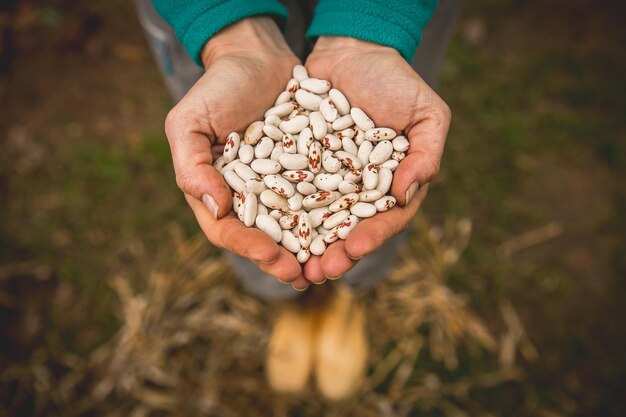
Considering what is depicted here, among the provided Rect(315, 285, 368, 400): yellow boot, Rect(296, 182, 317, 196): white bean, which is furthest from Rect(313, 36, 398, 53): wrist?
Rect(315, 285, 368, 400): yellow boot

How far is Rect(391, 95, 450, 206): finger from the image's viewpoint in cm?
135

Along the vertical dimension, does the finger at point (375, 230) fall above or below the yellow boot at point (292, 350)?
above

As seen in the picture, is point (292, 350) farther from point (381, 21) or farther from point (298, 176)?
point (381, 21)

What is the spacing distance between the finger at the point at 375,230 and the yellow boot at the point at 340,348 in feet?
2.74

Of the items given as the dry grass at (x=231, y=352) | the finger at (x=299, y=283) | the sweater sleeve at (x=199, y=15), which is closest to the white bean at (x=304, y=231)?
the finger at (x=299, y=283)

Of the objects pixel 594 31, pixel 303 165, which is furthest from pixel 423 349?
pixel 594 31

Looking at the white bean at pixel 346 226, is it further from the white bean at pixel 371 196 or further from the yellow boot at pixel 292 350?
the yellow boot at pixel 292 350

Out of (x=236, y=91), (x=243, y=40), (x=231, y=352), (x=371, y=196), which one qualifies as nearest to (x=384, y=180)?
(x=371, y=196)

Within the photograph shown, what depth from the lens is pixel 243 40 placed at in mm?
1518

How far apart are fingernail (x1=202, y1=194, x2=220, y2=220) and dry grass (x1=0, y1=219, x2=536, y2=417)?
0.97 metres

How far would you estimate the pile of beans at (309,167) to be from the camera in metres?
1.40

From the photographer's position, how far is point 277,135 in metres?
1.56

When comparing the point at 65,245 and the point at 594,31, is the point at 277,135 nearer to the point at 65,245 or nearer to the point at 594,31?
the point at 65,245

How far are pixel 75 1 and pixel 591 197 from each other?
2.99m
